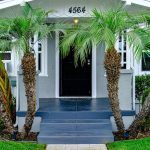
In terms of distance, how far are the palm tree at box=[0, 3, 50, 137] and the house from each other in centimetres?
78

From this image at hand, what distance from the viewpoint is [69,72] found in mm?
15258

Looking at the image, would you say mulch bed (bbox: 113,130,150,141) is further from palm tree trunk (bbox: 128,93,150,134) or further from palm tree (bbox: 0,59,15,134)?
palm tree (bbox: 0,59,15,134)

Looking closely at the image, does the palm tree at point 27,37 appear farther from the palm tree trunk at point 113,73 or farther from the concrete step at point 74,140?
the palm tree trunk at point 113,73

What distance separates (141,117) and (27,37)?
3492 millimetres

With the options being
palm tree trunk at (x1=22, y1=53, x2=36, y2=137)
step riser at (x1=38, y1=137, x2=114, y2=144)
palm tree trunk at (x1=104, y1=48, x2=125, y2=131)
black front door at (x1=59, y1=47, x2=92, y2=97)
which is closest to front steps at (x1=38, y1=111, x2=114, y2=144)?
step riser at (x1=38, y1=137, x2=114, y2=144)

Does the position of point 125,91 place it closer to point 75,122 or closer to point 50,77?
point 75,122

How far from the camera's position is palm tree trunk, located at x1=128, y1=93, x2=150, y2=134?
1119 centimetres

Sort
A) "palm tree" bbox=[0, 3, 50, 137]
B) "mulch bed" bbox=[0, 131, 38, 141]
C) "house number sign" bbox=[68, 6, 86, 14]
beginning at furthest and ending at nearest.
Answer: "house number sign" bbox=[68, 6, 86, 14] → "mulch bed" bbox=[0, 131, 38, 141] → "palm tree" bbox=[0, 3, 50, 137]

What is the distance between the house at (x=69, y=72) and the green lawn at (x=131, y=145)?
158 centimetres

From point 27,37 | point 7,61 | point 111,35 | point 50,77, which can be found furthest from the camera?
point 50,77

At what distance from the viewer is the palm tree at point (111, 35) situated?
10180 millimetres

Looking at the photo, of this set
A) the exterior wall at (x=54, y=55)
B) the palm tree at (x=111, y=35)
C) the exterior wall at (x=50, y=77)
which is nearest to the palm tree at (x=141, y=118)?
the palm tree at (x=111, y=35)

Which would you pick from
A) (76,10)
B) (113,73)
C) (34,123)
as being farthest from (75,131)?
(76,10)

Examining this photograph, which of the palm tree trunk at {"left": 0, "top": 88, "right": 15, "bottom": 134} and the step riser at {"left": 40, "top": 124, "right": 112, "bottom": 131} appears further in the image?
the palm tree trunk at {"left": 0, "top": 88, "right": 15, "bottom": 134}
